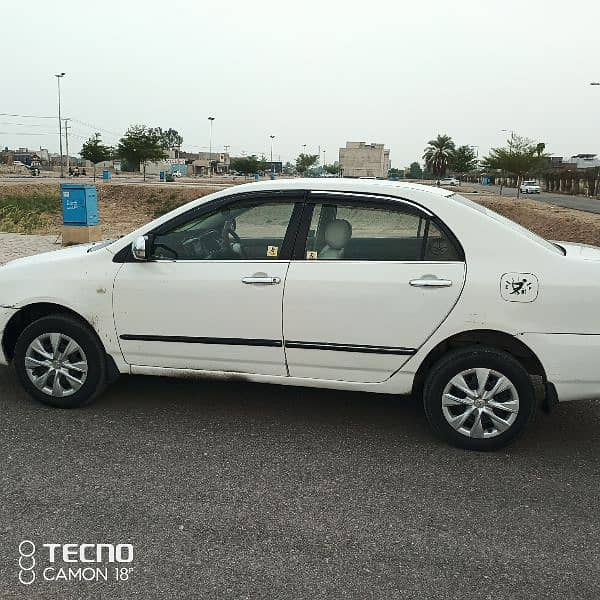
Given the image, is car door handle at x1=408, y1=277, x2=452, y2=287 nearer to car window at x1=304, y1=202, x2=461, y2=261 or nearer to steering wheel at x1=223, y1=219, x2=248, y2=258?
car window at x1=304, y1=202, x2=461, y2=261

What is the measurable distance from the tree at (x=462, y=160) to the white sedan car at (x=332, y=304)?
105884 mm

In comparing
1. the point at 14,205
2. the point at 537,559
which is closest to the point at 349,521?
the point at 537,559

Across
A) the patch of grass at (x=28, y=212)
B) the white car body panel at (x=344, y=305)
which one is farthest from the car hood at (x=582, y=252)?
the patch of grass at (x=28, y=212)

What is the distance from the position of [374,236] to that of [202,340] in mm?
1316

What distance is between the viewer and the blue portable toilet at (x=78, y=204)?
14523 millimetres

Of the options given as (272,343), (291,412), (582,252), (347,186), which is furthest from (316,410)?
(582,252)

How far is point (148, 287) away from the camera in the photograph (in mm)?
4258

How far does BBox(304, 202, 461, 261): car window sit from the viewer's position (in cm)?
399

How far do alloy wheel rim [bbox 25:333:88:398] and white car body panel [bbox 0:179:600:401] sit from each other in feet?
0.78

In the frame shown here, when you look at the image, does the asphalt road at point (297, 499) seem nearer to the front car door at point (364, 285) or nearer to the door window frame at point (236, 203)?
the front car door at point (364, 285)

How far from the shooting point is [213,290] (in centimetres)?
415

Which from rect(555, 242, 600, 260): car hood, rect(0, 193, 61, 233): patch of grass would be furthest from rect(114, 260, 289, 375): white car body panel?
rect(0, 193, 61, 233): patch of grass

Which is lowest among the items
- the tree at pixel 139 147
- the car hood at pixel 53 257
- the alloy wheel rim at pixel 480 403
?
the alloy wheel rim at pixel 480 403

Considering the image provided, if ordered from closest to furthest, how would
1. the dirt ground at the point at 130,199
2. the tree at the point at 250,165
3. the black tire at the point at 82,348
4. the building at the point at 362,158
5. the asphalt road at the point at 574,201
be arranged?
the black tire at the point at 82,348, the dirt ground at the point at 130,199, the asphalt road at the point at 574,201, the building at the point at 362,158, the tree at the point at 250,165
